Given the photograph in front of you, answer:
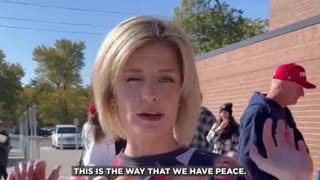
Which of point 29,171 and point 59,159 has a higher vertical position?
point 29,171

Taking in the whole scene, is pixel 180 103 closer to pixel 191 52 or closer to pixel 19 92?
pixel 191 52

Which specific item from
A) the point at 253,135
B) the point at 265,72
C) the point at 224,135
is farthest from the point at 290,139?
the point at 265,72

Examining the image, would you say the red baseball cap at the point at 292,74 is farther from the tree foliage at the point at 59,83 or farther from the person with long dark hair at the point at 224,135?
the tree foliage at the point at 59,83

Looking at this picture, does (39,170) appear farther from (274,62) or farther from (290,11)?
(290,11)

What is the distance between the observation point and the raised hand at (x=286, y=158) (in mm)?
2553

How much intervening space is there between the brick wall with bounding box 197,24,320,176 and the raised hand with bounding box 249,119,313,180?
6203mm

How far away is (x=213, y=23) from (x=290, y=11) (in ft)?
83.8

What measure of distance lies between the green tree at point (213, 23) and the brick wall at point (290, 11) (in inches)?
846

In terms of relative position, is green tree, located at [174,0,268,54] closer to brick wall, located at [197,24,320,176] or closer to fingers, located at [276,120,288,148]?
brick wall, located at [197,24,320,176]

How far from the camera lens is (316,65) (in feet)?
28.5

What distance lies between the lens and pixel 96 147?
4691 mm

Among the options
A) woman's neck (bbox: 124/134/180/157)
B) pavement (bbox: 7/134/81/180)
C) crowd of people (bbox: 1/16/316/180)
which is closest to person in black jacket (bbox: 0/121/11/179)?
pavement (bbox: 7/134/81/180)

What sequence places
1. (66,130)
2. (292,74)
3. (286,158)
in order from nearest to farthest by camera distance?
(286,158), (292,74), (66,130)

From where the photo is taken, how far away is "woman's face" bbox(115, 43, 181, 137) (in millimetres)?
1549
